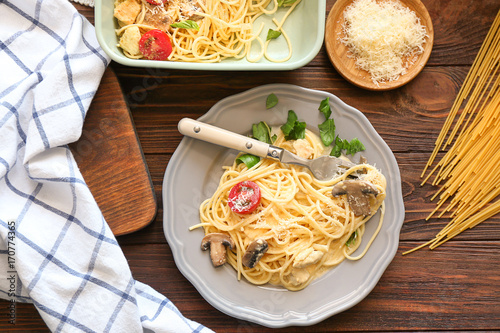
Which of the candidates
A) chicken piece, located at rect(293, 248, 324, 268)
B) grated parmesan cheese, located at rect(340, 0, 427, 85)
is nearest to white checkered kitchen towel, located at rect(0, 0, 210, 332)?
chicken piece, located at rect(293, 248, 324, 268)

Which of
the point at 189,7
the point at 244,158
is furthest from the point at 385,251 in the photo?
the point at 189,7

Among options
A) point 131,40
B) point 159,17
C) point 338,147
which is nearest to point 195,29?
point 159,17

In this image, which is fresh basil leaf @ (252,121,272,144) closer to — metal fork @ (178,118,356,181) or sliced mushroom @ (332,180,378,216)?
metal fork @ (178,118,356,181)

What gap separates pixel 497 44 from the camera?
271 cm

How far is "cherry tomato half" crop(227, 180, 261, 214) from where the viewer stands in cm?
244

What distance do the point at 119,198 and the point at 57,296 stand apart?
0.62m

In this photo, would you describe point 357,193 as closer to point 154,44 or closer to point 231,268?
point 231,268

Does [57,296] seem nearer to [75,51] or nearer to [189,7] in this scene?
[75,51]

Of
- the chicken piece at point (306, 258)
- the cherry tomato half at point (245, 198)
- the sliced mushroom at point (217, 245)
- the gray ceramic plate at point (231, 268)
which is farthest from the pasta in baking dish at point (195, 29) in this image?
the chicken piece at point (306, 258)

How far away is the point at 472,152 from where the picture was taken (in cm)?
267

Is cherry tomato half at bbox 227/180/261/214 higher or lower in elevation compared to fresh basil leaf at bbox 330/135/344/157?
lower

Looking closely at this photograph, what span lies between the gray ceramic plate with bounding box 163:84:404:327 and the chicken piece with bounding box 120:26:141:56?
21.3 inches

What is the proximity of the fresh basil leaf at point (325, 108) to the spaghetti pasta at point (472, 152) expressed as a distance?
0.73 m

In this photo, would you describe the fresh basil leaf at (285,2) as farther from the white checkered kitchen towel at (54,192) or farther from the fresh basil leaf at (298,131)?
the white checkered kitchen towel at (54,192)
